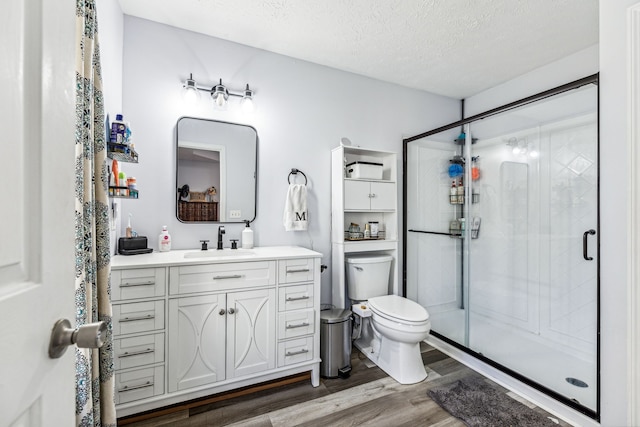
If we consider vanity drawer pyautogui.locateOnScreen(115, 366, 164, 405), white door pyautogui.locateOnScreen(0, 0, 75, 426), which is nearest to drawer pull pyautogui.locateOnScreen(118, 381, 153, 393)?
vanity drawer pyautogui.locateOnScreen(115, 366, 164, 405)

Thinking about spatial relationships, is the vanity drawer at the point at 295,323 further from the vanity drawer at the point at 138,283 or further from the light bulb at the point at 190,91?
the light bulb at the point at 190,91

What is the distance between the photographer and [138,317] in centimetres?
156

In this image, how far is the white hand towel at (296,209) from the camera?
2.35 metres

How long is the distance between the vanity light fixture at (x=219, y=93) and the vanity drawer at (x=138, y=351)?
1617mm

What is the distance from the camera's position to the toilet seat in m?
1.98

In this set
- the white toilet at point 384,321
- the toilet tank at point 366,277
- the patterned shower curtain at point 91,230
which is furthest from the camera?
the toilet tank at point 366,277

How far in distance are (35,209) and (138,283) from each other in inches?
49.5

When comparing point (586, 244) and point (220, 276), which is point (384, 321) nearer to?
point (220, 276)

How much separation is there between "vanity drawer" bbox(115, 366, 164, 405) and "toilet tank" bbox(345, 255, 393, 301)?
4.91ft

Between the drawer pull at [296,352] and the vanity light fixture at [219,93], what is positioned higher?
the vanity light fixture at [219,93]

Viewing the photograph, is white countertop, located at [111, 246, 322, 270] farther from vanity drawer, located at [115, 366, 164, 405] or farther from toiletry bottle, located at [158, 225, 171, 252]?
vanity drawer, located at [115, 366, 164, 405]

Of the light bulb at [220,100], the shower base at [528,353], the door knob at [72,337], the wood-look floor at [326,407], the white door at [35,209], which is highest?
the light bulb at [220,100]

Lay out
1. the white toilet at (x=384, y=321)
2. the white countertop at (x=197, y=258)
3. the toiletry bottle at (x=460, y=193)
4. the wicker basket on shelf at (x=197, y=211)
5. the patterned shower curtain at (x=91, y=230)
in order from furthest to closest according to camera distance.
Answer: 1. the toiletry bottle at (x=460, y=193)
2. the wicker basket on shelf at (x=197, y=211)
3. the white toilet at (x=384, y=321)
4. the white countertop at (x=197, y=258)
5. the patterned shower curtain at (x=91, y=230)

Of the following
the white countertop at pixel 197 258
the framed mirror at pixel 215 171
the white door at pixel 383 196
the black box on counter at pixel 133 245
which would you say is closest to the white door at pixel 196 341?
the white countertop at pixel 197 258
